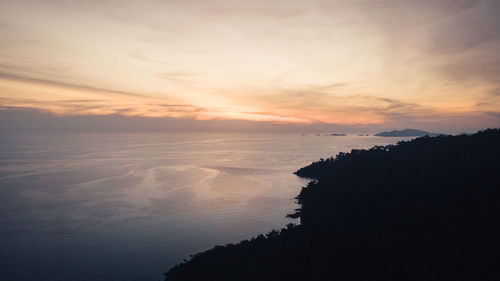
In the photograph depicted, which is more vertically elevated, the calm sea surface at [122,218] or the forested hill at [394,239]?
the forested hill at [394,239]

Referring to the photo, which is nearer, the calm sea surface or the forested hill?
the forested hill

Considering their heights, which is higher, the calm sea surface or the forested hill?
the forested hill

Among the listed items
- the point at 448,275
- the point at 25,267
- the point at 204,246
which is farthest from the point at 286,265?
the point at 25,267

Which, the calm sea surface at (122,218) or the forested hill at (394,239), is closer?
the forested hill at (394,239)

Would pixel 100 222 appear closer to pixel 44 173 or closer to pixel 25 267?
pixel 25 267

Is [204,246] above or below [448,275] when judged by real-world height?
below

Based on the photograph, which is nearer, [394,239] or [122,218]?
[394,239]

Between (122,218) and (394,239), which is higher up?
(394,239)

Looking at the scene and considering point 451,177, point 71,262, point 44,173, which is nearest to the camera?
point 71,262
